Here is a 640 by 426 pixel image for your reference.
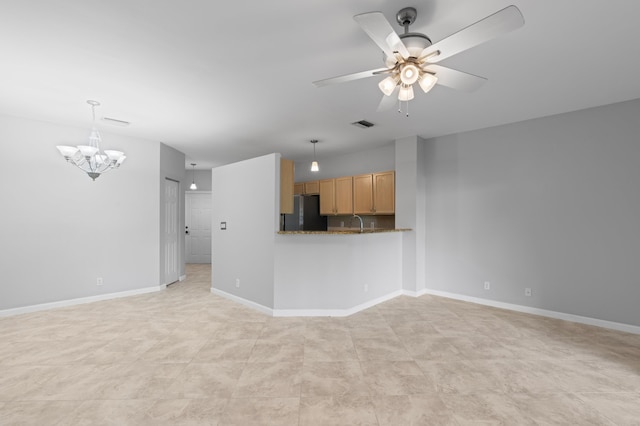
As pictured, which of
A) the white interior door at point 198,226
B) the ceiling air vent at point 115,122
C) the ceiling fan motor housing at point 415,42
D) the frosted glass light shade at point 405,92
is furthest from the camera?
the white interior door at point 198,226

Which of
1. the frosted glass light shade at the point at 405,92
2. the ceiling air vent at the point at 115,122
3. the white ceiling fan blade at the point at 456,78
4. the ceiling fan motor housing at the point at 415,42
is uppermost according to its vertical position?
the ceiling air vent at the point at 115,122

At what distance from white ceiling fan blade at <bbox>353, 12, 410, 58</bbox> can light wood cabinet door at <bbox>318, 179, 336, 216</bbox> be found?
15.3 feet

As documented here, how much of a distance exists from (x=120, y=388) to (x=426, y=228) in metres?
4.76

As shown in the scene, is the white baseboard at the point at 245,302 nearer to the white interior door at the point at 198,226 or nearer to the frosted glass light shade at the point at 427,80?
the frosted glass light shade at the point at 427,80

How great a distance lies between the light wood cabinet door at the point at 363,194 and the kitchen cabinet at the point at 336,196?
0.10 meters

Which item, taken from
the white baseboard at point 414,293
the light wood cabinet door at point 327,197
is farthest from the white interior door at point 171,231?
the white baseboard at point 414,293

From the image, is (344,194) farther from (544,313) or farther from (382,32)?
(382,32)

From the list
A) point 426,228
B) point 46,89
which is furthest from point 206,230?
point 426,228

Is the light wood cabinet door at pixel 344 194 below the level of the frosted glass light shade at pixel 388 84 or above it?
below

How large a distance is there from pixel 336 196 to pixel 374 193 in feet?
3.14

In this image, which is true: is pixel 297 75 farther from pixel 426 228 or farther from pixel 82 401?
pixel 426 228

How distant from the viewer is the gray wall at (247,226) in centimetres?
413

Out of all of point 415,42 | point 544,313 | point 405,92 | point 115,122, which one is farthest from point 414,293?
point 115,122

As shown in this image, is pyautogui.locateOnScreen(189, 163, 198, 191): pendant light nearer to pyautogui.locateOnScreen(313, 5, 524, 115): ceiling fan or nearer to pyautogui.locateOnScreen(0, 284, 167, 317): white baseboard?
pyautogui.locateOnScreen(0, 284, 167, 317): white baseboard
